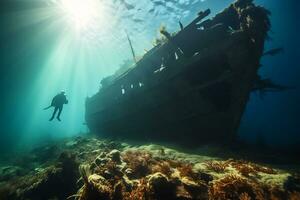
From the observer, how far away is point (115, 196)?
5258 millimetres

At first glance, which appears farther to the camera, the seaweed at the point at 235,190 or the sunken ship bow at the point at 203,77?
the sunken ship bow at the point at 203,77

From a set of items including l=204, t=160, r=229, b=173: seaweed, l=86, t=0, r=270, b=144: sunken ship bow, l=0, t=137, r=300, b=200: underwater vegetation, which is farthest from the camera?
l=86, t=0, r=270, b=144: sunken ship bow

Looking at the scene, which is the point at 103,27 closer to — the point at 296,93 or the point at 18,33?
the point at 18,33

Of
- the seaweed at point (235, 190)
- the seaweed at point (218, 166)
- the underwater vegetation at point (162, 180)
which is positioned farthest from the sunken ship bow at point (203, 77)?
the seaweed at point (235, 190)

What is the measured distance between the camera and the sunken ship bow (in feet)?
29.7

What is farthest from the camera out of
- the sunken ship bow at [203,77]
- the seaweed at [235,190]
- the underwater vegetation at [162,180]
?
the sunken ship bow at [203,77]

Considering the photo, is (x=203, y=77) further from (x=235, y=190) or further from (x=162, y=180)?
(x=162, y=180)

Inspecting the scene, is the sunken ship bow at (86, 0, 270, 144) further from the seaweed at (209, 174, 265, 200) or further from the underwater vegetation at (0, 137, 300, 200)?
the seaweed at (209, 174, 265, 200)

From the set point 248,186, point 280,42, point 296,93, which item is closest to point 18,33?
point 248,186

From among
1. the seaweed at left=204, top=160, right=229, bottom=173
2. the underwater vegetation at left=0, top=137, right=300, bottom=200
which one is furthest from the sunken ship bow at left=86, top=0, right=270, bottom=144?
the seaweed at left=204, top=160, right=229, bottom=173

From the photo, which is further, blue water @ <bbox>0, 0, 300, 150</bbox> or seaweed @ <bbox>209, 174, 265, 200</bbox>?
blue water @ <bbox>0, 0, 300, 150</bbox>

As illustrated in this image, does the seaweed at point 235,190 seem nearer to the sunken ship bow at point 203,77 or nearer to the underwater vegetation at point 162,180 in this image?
the underwater vegetation at point 162,180

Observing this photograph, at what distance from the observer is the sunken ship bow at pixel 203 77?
9.05 m

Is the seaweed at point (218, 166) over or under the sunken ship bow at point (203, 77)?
under
